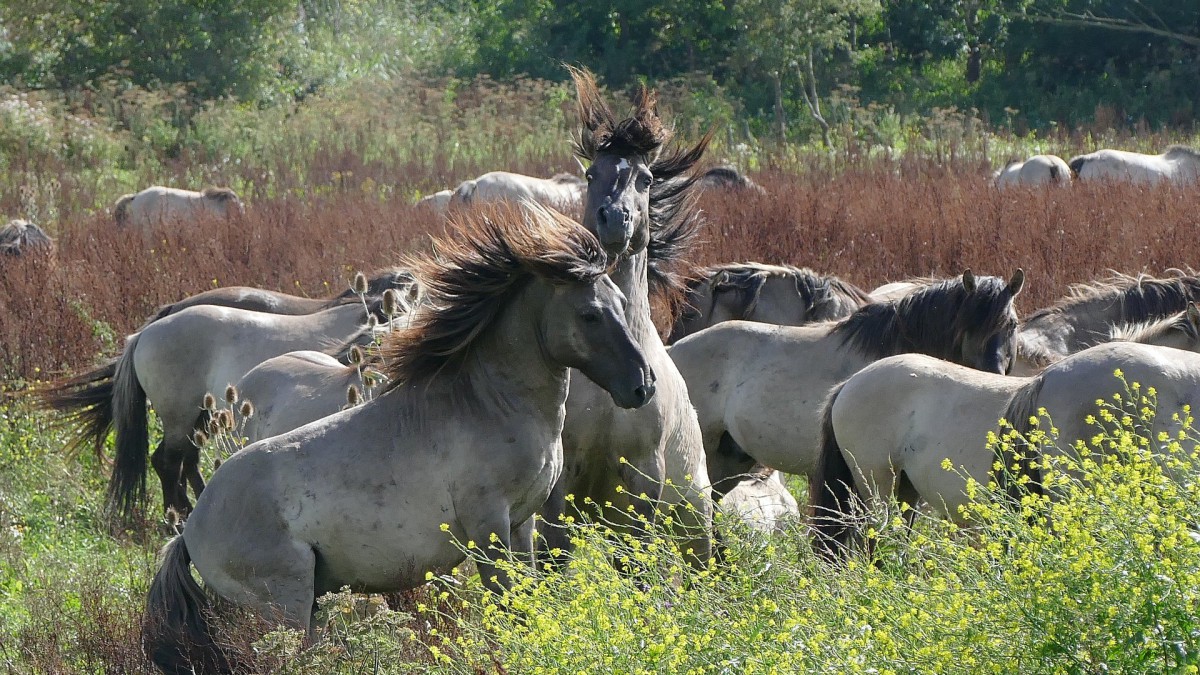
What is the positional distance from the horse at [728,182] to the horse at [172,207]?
5.40 metres

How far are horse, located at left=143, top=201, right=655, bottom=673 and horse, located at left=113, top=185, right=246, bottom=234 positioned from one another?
1129cm

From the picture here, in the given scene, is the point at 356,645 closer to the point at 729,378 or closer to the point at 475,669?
the point at 475,669

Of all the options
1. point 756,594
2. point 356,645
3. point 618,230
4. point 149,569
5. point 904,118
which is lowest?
point 904,118

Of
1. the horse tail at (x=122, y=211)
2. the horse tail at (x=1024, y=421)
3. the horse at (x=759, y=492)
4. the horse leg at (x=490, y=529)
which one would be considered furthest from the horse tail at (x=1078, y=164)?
the horse leg at (x=490, y=529)

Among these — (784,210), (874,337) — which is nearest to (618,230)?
(874,337)

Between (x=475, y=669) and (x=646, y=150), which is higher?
(x=646, y=150)

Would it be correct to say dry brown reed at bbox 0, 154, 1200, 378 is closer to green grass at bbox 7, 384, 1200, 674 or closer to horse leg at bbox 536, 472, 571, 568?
horse leg at bbox 536, 472, 571, 568

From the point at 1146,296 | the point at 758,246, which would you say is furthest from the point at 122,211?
the point at 1146,296

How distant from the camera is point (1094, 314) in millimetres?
7297

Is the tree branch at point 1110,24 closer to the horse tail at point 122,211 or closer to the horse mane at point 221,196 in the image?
the horse mane at point 221,196

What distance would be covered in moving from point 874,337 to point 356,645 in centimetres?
387

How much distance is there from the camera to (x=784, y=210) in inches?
544

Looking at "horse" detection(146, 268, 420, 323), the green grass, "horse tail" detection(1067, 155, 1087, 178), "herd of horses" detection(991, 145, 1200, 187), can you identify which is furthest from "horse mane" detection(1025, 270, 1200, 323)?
"horse tail" detection(1067, 155, 1087, 178)

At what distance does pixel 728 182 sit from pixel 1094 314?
26.8ft
